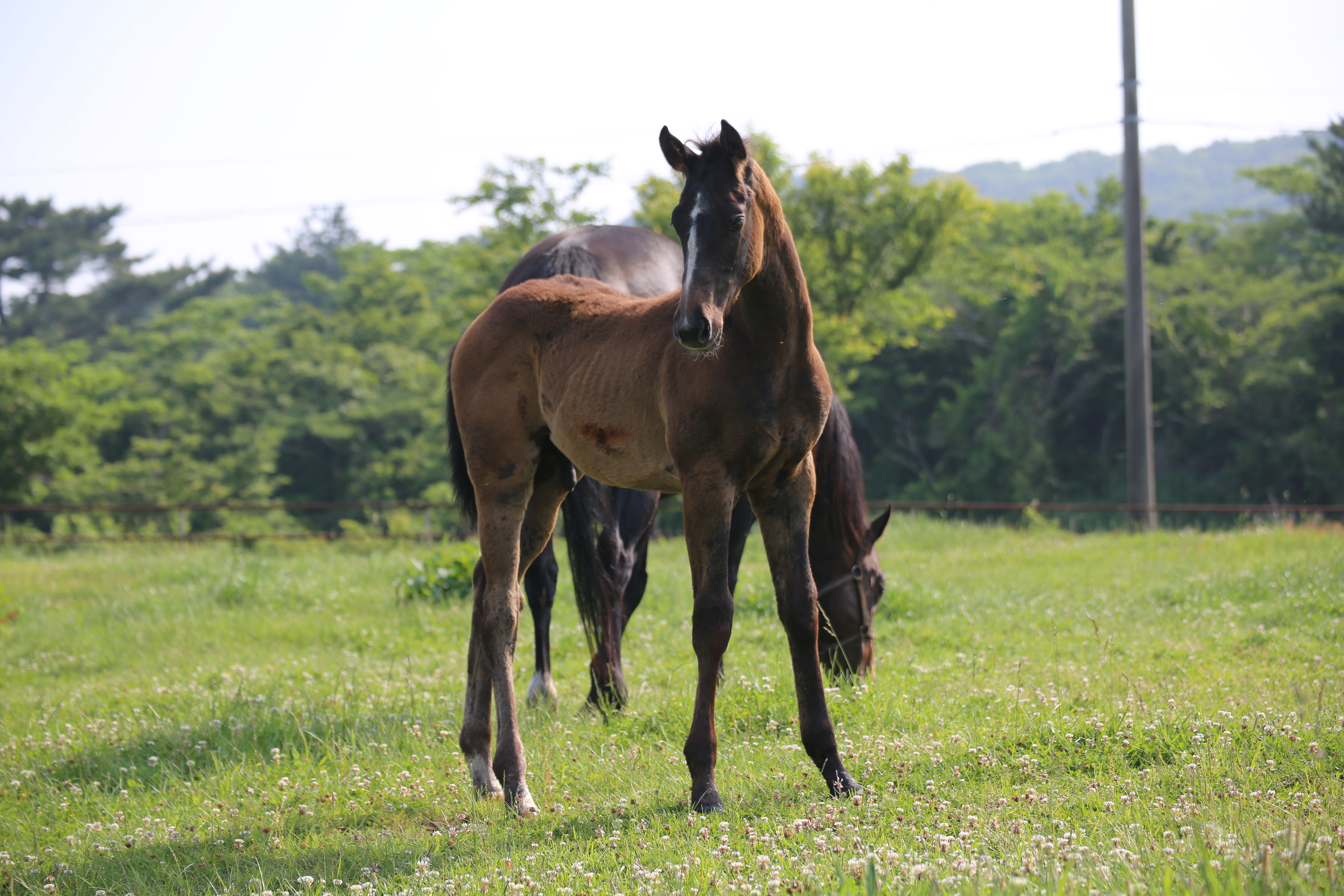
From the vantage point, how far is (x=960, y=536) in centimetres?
1270

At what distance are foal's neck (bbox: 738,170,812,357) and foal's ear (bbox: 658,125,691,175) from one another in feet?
0.89

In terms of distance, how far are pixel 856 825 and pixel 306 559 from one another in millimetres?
10959

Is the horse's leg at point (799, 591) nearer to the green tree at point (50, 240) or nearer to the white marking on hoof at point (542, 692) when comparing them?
the white marking on hoof at point (542, 692)

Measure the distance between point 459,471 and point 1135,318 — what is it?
12.8 meters

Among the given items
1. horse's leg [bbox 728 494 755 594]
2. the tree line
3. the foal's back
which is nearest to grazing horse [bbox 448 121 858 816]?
horse's leg [bbox 728 494 755 594]

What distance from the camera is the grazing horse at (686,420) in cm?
324

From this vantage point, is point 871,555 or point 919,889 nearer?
point 919,889

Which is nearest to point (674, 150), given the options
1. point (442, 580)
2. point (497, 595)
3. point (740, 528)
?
point (497, 595)

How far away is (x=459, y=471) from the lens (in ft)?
16.0

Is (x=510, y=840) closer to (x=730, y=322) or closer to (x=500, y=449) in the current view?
A: (x=500, y=449)

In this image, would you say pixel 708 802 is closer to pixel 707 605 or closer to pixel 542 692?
pixel 707 605

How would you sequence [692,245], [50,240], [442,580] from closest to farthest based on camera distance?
1. [692,245]
2. [442,580]
3. [50,240]

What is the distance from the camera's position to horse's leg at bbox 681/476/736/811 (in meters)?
3.38

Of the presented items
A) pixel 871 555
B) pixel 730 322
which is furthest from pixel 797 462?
pixel 871 555
